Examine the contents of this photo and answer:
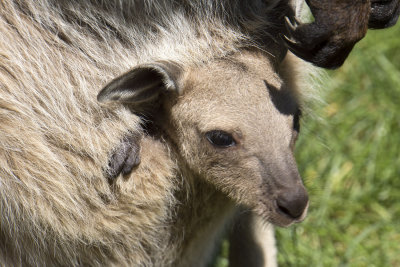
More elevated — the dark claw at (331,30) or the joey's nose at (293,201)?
the dark claw at (331,30)

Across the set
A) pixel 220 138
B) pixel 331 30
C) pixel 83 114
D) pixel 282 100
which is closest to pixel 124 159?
pixel 83 114

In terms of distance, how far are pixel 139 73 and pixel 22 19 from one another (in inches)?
16.9

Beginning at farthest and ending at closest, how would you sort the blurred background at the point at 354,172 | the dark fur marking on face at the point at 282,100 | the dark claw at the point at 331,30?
the blurred background at the point at 354,172
the dark fur marking on face at the point at 282,100
the dark claw at the point at 331,30

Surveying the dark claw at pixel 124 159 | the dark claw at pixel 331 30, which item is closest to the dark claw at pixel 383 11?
the dark claw at pixel 331 30

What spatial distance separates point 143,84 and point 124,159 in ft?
0.90

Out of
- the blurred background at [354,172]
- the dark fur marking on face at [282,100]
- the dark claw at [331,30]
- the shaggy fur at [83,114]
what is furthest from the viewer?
the blurred background at [354,172]

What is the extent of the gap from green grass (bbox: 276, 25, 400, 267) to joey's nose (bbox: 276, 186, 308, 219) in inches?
40.7

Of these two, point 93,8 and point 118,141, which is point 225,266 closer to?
point 118,141

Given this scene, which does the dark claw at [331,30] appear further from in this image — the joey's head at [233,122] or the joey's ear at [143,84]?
the joey's ear at [143,84]

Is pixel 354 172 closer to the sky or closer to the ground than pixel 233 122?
closer to the ground

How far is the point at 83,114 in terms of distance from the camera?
282 centimetres

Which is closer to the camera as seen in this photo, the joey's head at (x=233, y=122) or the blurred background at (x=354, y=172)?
the joey's head at (x=233, y=122)

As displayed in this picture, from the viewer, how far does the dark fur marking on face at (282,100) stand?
9.48 ft

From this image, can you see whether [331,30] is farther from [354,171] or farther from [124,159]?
[354,171]
